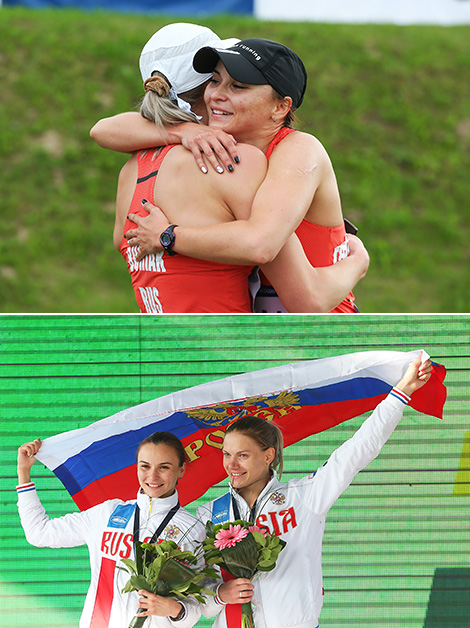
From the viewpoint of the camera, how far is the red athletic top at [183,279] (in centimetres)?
212

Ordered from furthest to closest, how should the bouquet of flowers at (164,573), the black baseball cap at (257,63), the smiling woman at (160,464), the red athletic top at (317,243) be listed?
the red athletic top at (317,243) < the black baseball cap at (257,63) < the smiling woman at (160,464) < the bouquet of flowers at (164,573)

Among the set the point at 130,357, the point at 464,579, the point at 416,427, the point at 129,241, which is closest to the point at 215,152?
the point at 129,241

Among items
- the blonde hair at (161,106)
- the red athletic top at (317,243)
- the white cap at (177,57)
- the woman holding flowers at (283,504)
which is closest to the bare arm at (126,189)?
the blonde hair at (161,106)

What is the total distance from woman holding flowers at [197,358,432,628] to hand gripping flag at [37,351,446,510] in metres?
0.04

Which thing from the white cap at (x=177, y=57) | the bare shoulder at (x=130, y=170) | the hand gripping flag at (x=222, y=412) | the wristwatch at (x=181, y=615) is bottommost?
the wristwatch at (x=181, y=615)

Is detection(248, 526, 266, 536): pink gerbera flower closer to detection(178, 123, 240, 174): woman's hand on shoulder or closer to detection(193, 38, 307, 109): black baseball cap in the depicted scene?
detection(178, 123, 240, 174): woman's hand on shoulder

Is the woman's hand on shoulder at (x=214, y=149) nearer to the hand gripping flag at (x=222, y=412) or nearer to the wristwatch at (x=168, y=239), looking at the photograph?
the wristwatch at (x=168, y=239)

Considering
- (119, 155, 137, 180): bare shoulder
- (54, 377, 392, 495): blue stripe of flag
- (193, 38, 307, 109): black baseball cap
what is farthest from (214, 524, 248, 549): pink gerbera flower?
(193, 38, 307, 109): black baseball cap

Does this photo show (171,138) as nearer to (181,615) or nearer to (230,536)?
(230,536)

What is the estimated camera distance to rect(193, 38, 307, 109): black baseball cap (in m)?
2.09

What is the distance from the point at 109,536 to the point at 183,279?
2.35 feet

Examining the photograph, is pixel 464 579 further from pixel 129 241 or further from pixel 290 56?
pixel 290 56

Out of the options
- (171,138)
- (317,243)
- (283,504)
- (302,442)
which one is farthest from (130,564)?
(171,138)

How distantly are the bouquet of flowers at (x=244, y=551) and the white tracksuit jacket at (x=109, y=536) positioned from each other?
6cm
